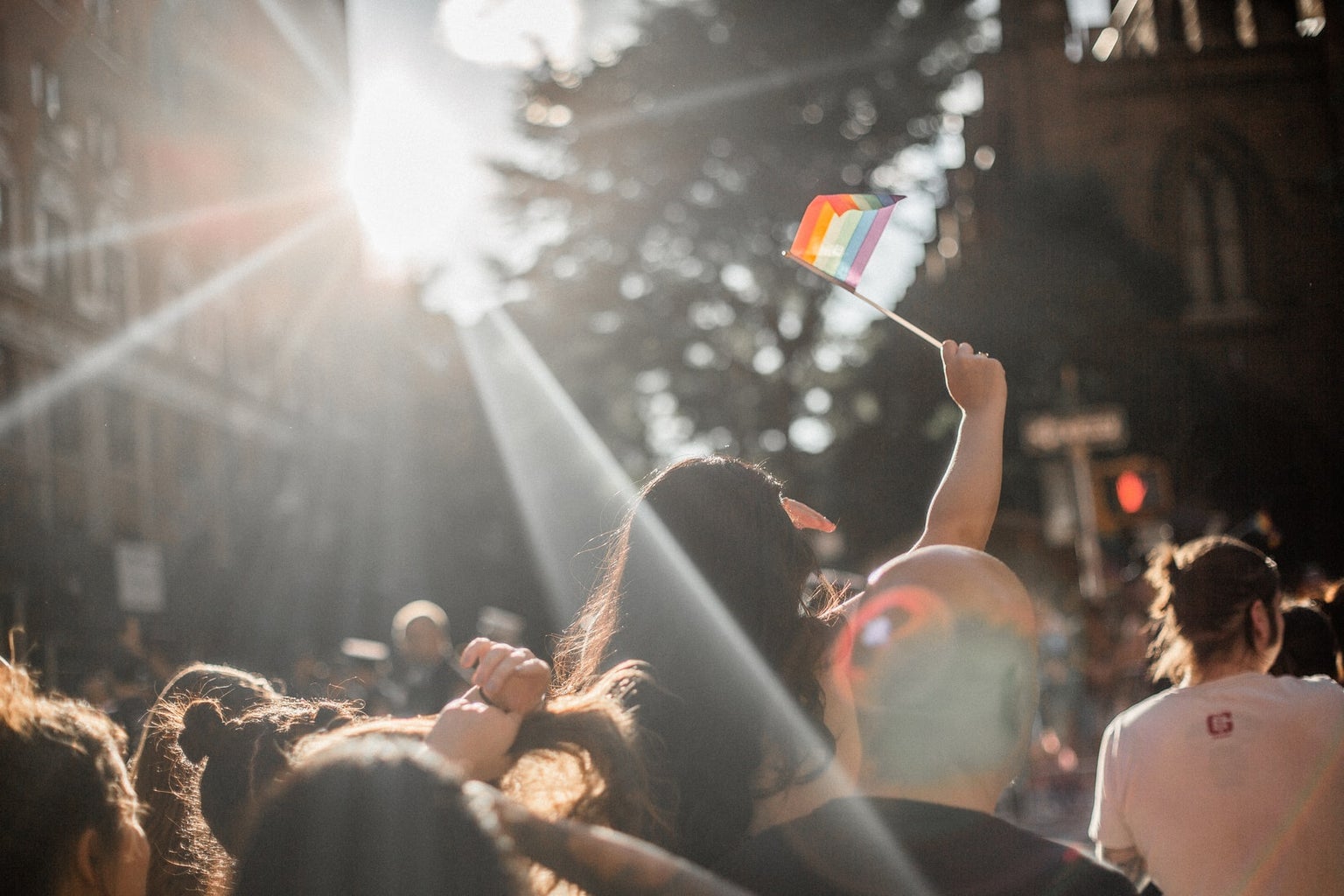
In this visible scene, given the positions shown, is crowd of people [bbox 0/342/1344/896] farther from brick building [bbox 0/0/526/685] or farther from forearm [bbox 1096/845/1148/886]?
brick building [bbox 0/0/526/685]

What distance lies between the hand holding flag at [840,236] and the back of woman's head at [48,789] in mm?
1858

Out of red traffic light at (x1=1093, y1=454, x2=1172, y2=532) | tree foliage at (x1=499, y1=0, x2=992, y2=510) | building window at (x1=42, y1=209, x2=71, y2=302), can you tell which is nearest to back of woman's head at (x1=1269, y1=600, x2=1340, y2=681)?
red traffic light at (x1=1093, y1=454, x2=1172, y2=532)

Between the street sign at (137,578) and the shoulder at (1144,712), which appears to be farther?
the street sign at (137,578)

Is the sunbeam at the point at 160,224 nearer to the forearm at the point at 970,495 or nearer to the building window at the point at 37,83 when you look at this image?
the building window at the point at 37,83

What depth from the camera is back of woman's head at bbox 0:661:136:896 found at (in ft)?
5.90

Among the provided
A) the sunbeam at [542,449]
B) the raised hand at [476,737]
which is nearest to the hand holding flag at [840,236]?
the sunbeam at [542,449]

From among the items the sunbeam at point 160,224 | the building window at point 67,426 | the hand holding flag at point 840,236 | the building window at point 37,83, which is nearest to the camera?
the hand holding flag at point 840,236

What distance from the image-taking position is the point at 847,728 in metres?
1.98

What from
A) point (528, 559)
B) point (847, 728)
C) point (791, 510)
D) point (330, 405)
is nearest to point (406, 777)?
point (847, 728)

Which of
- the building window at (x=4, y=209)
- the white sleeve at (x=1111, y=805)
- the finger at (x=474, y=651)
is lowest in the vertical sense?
the white sleeve at (x=1111, y=805)

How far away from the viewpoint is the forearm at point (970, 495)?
2443mm

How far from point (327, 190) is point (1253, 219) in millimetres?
23984

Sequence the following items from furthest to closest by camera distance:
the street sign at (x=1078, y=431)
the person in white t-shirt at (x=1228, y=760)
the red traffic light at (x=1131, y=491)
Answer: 1. the street sign at (x=1078, y=431)
2. the red traffic light at (x=1131, y=491)
3. the person in white t-shirt at (x=1228, y=760)

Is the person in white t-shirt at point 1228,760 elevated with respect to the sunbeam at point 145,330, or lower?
lower
